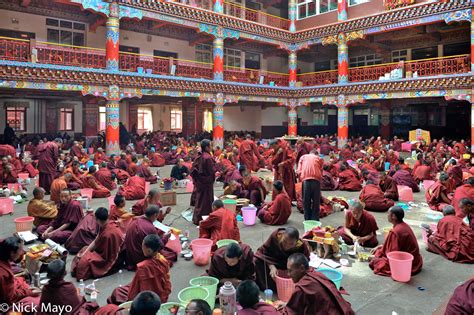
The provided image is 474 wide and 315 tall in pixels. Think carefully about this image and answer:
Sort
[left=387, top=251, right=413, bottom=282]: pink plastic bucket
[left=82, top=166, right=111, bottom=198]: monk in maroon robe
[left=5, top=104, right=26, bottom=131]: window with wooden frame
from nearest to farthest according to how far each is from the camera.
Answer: [left=387, top=251, right=413, bottom=282]: pink plastic bucket < [left=82, top=166, right=111, bottom=198]: monk in maroon robe < [left=5, top=104, right=26, bottom=131]: window with wooden frame

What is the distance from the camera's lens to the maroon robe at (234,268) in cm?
448

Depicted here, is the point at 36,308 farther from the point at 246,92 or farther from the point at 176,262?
the point at 246,92

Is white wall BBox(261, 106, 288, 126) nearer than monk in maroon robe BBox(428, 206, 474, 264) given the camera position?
No

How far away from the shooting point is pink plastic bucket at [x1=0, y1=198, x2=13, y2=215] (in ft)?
27.6

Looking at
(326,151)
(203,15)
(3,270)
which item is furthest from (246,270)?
(203,15)

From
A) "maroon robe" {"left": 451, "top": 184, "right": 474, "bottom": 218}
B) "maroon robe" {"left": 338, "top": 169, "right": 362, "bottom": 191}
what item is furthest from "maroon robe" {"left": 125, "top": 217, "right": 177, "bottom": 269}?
"maroon robe" {"left": 338, "top": 169, "right": 362, "bottom": 191}

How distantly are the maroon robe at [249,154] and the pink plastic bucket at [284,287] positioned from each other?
8.54m

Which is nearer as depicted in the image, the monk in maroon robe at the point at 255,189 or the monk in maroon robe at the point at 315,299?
the monk in maroon robe at the point at 315,299

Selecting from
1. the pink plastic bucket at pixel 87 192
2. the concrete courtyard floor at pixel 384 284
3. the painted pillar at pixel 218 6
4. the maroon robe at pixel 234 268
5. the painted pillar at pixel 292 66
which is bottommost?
the concrete courtyard floor at pixel 384 284

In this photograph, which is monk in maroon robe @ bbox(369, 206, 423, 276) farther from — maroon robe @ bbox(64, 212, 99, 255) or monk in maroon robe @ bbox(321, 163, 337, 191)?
monk in maroon robe @ bbox(321, 163, 337, 191)

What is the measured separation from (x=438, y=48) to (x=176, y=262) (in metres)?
21.3

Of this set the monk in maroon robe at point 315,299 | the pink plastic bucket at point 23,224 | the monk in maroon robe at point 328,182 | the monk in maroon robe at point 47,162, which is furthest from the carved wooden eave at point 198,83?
the monk in maroon robe at point 315,299

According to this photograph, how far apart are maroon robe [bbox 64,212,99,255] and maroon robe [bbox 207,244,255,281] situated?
2.57 metres

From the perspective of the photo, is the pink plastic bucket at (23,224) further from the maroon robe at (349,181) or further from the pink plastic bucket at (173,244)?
the maroon robe at (349,181)
